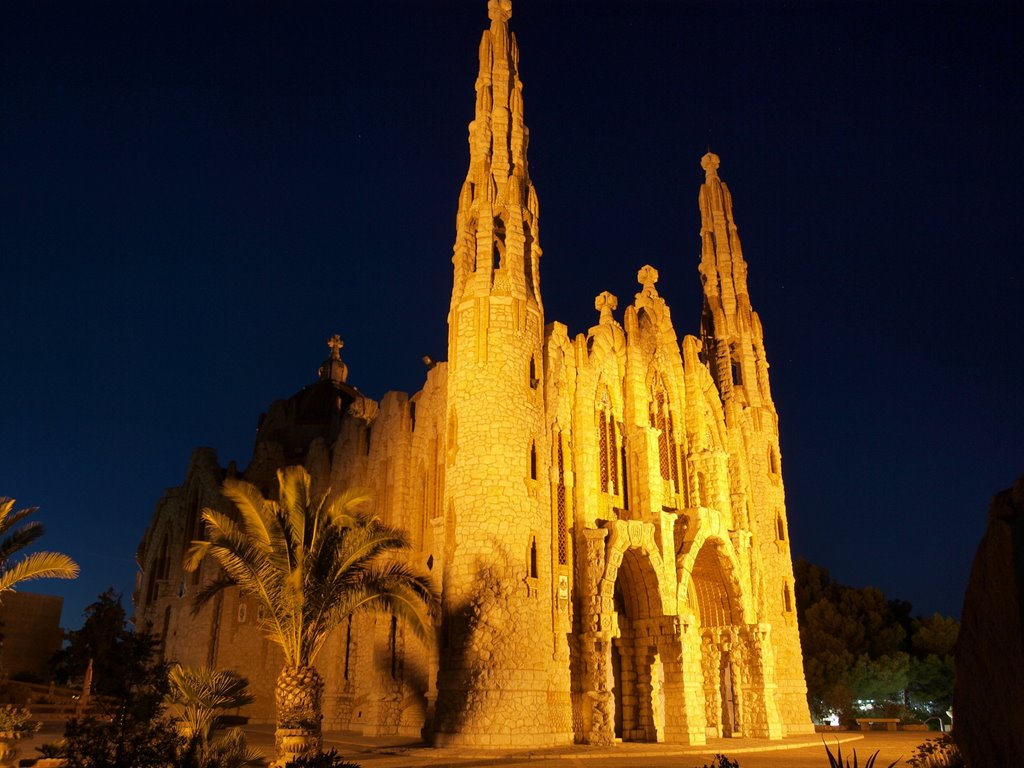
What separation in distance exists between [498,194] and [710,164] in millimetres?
19184

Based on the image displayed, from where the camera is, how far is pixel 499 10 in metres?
29.0

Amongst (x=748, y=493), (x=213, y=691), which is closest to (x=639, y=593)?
(x=748, y=493)

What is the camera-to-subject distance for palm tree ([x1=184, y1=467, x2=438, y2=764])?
15.0 m

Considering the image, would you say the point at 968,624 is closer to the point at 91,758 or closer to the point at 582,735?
the point at 91,758

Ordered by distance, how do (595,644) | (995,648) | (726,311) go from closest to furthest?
(995,648), (595,644), (726,311)

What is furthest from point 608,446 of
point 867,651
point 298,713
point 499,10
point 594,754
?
point 867,651

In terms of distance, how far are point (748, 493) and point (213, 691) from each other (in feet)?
76.7

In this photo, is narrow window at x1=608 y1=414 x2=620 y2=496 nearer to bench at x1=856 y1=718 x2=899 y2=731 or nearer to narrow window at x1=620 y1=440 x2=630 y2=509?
narrow window at x1=620 y1=440 x2=630 y2=509

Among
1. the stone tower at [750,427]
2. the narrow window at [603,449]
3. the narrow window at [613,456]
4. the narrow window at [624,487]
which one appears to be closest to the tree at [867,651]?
the stone tower at [750,427]

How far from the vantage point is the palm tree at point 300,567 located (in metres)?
15.0

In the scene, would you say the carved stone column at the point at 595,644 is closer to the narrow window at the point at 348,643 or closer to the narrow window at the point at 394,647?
the narrow window at the point at 394,647

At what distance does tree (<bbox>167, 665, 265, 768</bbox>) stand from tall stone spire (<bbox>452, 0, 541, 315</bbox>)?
506 inches

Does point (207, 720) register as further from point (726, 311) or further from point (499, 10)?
point (726, 311)

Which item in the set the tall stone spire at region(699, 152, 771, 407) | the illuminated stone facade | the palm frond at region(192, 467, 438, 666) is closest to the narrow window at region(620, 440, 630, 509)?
the illuminated stone facade
